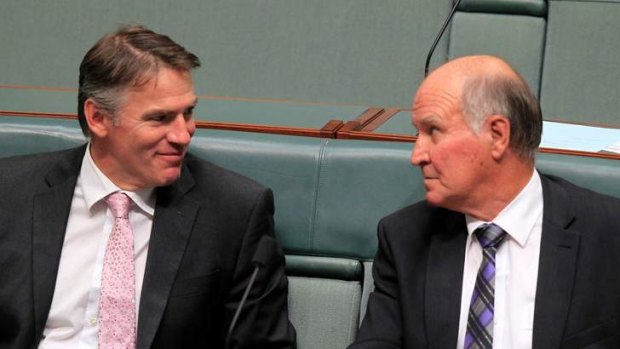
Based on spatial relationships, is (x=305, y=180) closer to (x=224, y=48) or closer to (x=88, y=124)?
(x=88, y=124)

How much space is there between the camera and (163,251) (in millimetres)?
1394

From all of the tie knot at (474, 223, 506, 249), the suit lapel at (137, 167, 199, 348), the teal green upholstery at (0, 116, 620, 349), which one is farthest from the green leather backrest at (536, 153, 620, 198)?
the suit lapel at (137, 167, 199, 348)

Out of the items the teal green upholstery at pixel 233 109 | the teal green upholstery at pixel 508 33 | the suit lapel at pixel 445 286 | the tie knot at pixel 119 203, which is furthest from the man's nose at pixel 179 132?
the teal green upholstery at pixel 508 33

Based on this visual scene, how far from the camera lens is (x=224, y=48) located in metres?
2.34

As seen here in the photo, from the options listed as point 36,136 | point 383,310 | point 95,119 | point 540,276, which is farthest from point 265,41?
point 540,276

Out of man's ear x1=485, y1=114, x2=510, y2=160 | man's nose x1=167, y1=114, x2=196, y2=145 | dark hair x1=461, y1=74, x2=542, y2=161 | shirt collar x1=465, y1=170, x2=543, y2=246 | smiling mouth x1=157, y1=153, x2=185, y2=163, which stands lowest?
shirt collar x1=465, y1=170, x2=543, y2=246

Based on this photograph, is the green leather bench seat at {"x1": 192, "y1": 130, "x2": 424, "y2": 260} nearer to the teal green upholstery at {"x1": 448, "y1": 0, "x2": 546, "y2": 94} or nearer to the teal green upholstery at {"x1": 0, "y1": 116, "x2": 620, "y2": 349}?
the teal green upholstery at {"x1": 0, "y1": 116, "x2": 620, "y2": 349}

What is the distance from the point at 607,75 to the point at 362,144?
0.88 meters

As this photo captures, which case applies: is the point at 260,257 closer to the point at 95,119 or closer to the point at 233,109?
the point at 95,119

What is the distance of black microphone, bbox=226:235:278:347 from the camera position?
4.45 ft

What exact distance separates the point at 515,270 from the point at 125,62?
0.55 m

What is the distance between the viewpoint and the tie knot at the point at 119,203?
4.61 feet

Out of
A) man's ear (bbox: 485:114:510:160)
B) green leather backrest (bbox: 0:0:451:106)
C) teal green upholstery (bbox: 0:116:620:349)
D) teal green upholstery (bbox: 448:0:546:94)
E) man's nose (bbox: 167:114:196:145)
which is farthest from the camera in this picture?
green leather backrest (bbox: 0:0:451:106)

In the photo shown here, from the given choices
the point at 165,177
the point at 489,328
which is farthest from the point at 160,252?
the point at 489,328
